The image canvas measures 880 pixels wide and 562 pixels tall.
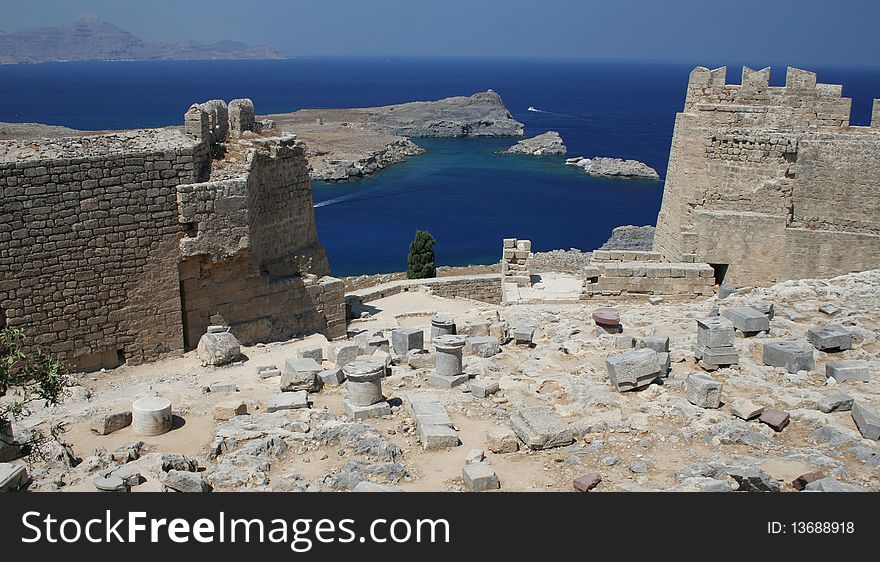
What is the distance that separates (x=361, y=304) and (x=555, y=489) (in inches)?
515

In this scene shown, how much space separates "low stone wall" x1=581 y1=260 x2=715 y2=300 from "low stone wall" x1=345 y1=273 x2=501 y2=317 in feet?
23.6

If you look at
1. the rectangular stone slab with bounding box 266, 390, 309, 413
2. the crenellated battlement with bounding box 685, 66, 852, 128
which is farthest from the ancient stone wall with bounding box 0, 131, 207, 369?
the crenellated battlement with bounding box 685, 66, 852, 128

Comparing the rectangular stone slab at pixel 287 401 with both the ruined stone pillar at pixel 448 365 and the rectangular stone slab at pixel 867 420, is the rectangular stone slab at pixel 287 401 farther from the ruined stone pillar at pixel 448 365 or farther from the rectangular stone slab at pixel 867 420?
the rectangular stone slab at pixel 867 420

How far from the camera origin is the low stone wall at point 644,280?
14453 millimetres

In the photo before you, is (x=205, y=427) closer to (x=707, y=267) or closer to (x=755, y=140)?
(x=707, y=267)

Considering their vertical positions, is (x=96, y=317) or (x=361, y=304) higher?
(x=96, y=317)

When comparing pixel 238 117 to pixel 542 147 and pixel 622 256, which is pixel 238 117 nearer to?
pixel 622 256

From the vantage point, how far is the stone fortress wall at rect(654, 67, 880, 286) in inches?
595

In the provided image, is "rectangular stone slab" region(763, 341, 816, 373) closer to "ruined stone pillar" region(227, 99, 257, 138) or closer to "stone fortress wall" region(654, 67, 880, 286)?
"stone fortress wall" region(654, 67, 880, 286)

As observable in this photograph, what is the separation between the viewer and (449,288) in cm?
2159

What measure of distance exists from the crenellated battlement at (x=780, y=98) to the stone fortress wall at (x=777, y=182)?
19mm
